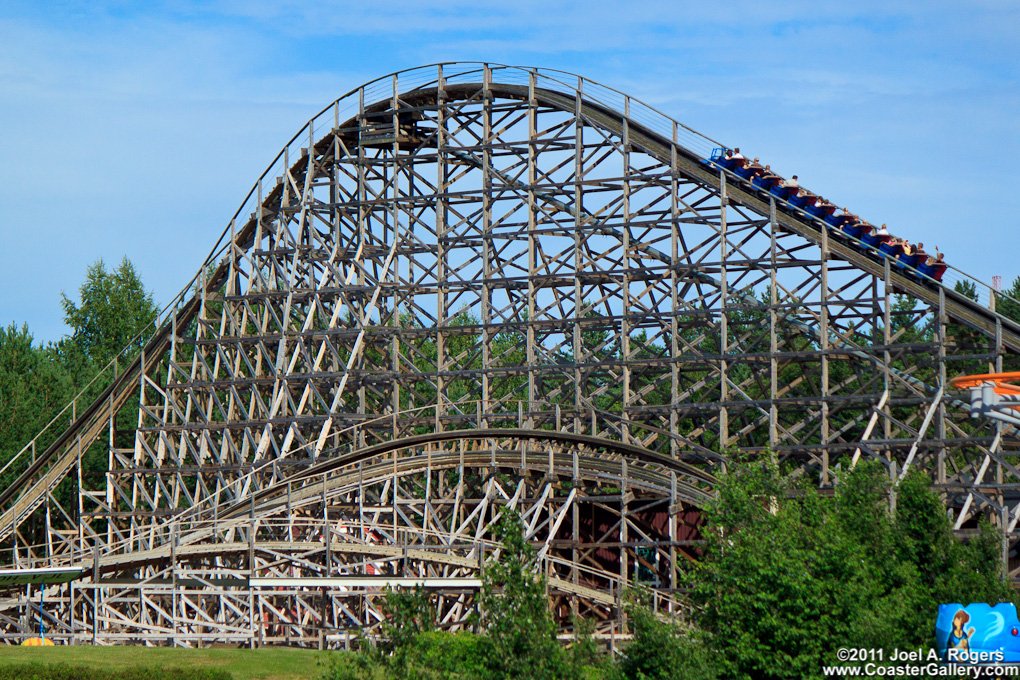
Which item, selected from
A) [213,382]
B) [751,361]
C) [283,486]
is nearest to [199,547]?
[283,486]

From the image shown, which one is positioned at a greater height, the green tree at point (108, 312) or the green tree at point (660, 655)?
the green tree at point (108, 312)

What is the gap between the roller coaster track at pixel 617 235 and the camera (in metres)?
33.9

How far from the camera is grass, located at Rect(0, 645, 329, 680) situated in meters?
24.0

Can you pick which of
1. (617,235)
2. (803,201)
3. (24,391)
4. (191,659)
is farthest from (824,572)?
(24,391)

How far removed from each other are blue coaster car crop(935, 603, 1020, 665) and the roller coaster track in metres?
13.7

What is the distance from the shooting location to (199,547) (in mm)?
31406

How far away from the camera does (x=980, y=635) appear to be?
20.2m

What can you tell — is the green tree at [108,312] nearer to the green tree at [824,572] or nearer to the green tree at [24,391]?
the green tree at [24,391]

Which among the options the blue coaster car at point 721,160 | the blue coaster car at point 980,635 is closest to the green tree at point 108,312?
the blue coaster car at point 721,160

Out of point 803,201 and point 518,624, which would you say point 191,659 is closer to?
point 518,624

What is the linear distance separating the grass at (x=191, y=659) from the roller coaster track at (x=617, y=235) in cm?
1241

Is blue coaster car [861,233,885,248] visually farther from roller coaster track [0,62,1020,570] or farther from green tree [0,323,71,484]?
green tree [0,323,71,484]

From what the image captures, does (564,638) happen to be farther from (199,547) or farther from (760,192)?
(760,192)

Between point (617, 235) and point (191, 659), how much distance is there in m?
18.3
